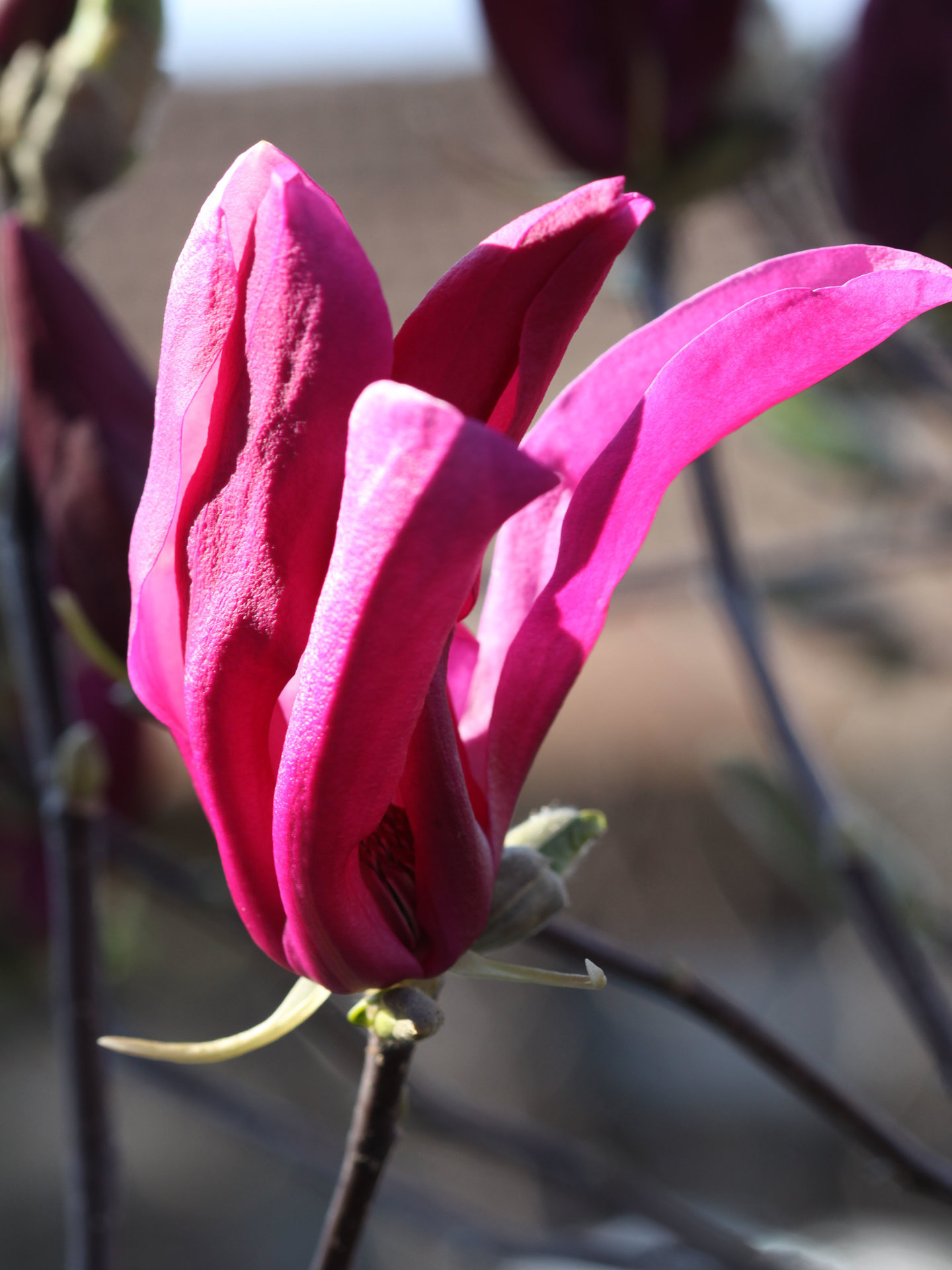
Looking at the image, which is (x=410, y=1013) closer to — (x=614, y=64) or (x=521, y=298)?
(x=521, y=298)

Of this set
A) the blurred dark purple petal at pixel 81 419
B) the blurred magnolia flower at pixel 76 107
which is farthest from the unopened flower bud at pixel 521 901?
the blurred magnolia flower at pixel 76 107

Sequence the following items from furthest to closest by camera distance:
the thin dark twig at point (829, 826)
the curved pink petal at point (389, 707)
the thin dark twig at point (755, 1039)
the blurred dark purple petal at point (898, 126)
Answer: the blurred dark purple petal at point (898, 126)
the thin dark twig at point (829, 826)
the thin dark twig at point (755, 1039)
the curved pink petal at point (389, 707)

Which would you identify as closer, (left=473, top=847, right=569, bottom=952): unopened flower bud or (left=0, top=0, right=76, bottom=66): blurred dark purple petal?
(left=473, top=847, right=569, bottom=952): unopened flower bud

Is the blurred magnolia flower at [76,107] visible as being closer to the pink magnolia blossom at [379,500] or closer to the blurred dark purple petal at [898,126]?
the pink magnolia blossom at [379,500]

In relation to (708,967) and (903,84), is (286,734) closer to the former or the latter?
(903,84)

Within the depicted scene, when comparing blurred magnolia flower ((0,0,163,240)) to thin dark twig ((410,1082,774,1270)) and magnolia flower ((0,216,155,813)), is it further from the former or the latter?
thin dark twig ((410,1082,774,1270))

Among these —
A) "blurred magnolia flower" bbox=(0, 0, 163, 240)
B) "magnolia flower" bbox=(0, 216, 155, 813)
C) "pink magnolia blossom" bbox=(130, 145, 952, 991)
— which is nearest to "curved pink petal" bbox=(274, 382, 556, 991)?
"pink magnolia blossom" bbox=(130, 145, 952, 991)
